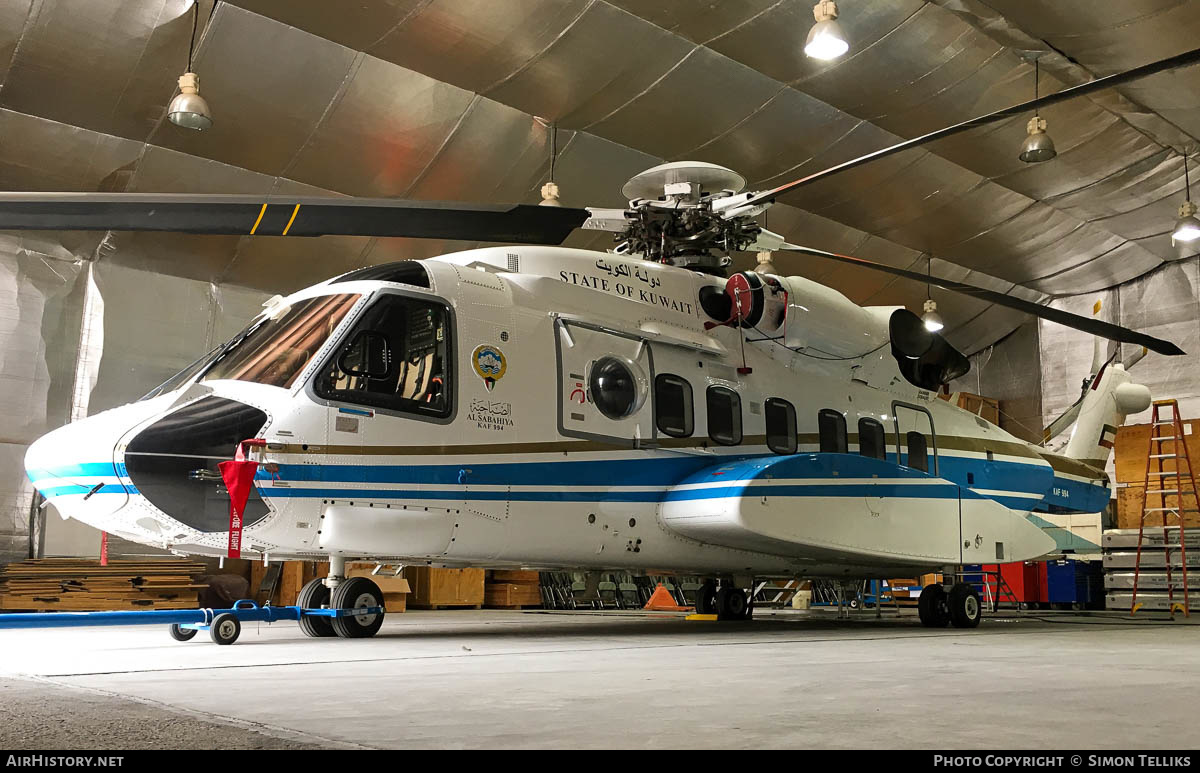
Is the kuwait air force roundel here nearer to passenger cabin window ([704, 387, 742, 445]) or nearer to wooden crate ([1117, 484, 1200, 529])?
passenger cabin window ([704, 387, 742, 445])

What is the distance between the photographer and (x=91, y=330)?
1280 cm

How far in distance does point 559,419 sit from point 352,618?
2.30 m

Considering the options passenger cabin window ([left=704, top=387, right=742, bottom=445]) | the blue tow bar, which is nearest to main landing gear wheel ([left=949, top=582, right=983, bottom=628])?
passenger cabin window ([left=704, top=387, right=742, bottom=445])

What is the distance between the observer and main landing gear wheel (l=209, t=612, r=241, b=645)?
6.90 meters

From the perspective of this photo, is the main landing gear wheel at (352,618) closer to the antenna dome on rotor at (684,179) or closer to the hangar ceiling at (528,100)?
the antenna dome on rotor at (684,179)

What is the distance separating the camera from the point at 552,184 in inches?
504

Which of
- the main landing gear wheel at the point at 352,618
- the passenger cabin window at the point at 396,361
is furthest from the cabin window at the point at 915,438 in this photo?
the main landing gear wheel at the point at 352,618

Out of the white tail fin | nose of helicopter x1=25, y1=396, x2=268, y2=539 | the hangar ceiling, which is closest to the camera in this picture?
nose of helicopter x1=25, y1=396, x2=268, y2=539

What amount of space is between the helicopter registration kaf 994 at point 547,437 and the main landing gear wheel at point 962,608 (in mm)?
472

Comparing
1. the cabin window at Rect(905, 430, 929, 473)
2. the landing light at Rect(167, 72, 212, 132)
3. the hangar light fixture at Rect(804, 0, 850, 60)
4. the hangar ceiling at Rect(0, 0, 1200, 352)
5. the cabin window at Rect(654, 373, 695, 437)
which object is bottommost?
the cabin window at Rect(905, 430, 929, 473)

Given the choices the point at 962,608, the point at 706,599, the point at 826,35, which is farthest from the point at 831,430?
the point at 826,35

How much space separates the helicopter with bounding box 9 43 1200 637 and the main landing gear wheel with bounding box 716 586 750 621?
0.03m

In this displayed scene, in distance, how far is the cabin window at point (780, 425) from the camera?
34.0ft
